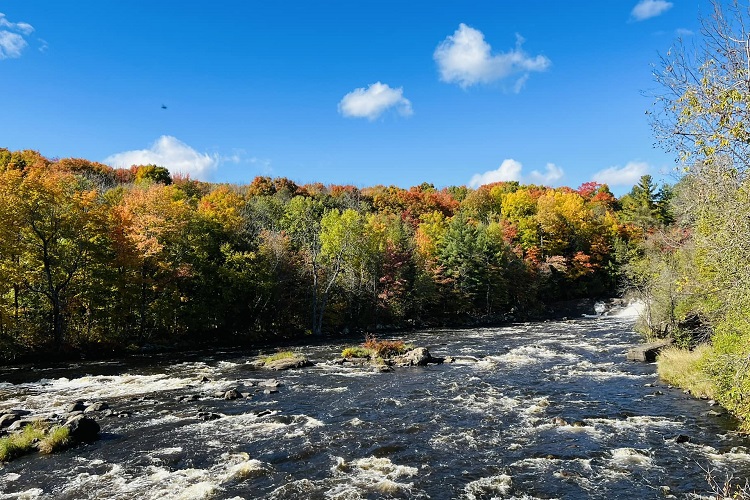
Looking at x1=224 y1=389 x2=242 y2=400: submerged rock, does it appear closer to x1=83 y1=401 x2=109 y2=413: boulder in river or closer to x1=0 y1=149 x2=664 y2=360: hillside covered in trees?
x1=83 y1=401 x2=109 y2=413: boulder in river

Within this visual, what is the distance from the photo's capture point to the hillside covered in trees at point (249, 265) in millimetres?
34969

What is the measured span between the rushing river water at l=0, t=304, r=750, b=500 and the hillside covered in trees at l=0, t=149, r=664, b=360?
33.2 feet

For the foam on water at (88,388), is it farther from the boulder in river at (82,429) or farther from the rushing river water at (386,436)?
the boulder in river at (82,429)

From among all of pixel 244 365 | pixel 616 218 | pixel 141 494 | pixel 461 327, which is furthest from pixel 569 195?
pixel 141 494

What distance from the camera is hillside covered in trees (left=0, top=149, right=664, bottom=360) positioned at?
3497cm

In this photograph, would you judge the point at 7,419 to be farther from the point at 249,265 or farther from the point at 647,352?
the point at 647,352

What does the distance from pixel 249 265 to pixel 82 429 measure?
31010 mm

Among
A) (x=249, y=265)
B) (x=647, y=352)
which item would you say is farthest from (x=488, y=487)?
(x=249, y=265)

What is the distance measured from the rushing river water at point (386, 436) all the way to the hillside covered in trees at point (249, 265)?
1011 centimetres

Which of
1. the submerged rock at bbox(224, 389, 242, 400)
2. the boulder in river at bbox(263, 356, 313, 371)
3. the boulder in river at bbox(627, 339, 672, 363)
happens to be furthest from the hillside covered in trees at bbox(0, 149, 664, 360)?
the boulder in river at bbox(627, 339, 672, 363)

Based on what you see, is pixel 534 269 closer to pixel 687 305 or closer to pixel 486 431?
pixel 687 305

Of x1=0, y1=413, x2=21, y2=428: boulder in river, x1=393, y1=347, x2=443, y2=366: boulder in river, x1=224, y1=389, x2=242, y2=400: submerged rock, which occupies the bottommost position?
x1=393, y1=347, x2=443, y2=366: boulder in river

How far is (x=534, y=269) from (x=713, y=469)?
63.2 meters

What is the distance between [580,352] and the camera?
109 feet
